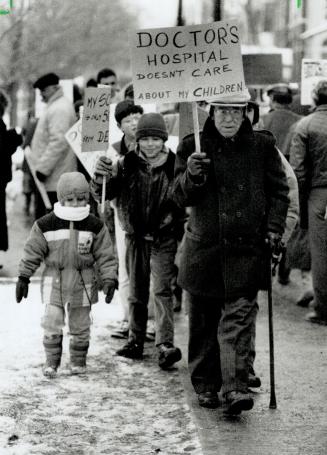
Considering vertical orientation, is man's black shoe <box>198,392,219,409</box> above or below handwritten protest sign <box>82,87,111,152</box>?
below

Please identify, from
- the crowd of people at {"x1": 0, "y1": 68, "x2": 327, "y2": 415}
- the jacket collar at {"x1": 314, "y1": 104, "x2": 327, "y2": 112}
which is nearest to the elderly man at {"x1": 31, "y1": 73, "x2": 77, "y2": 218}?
the crowd of people at {"x1": 0, "y1": 68, "x2": 327, "y2": 415}

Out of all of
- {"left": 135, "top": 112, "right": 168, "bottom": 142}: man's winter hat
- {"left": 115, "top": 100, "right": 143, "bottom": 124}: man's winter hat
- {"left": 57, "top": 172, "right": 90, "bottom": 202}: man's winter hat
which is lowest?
{"left": 57, "top": 172, "right": 90, "bottom": 202}: man's winter hat

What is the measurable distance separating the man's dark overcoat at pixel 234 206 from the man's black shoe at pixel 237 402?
56 cm

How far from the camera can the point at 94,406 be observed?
648 centimetres

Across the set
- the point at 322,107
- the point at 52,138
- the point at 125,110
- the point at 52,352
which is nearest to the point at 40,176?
the point at 52,138

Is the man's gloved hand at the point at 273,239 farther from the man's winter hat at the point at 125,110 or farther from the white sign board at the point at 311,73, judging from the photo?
the white sign board at the point at 311,73

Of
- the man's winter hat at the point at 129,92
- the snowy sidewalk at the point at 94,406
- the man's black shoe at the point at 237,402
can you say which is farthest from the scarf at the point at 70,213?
the man's winter hat at the point at 129,92

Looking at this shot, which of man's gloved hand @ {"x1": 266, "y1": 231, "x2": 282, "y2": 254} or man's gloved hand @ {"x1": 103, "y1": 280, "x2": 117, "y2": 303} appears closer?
man's gloved hand @ {"x1": 266, "y1": 231, "x2": 282, "y2": 254}

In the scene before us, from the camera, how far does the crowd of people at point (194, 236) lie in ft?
20.5

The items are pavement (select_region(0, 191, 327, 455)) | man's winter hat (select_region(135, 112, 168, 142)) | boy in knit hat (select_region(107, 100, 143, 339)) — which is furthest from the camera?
boy in knit hat (select_region(107, 100, 143, 339))

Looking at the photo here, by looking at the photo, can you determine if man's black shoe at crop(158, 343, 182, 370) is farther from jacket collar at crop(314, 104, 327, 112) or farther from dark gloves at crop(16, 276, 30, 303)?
jacket collar at crop(314, 104, 327, 112)

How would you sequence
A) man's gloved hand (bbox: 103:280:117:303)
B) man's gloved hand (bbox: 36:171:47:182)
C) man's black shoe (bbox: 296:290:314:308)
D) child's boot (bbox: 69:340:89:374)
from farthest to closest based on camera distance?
man's gloved hand (bbox: 36:171:47:182), man's black shoe (bbox: 296:290:314:308), child's boot (bbox: 69:340:89:374), man's gloved hand (bbox: 103:280:117:303)

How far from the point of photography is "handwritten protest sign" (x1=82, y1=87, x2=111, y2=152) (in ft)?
25.4

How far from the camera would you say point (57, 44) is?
49031 millimetres
